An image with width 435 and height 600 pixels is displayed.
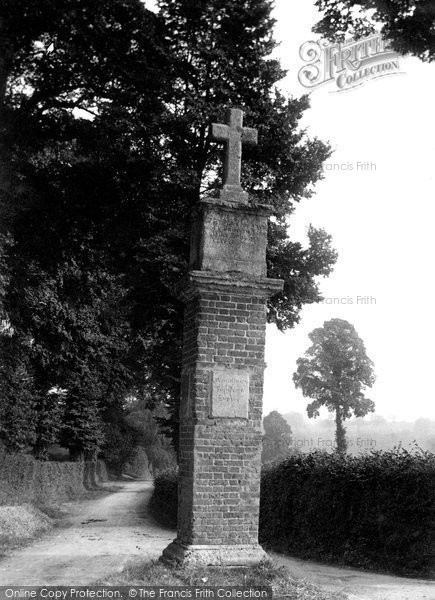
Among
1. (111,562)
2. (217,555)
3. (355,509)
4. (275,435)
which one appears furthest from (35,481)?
(275,435)

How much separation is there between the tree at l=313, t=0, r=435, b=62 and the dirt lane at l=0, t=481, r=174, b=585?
341 inches

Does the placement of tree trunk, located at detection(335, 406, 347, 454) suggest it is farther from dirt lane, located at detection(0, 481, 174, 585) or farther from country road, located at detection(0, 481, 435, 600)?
country road, located at detection(0, 481, 435, 600)

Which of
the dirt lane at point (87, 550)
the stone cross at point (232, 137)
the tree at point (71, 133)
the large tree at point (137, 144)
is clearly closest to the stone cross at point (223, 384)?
the stone cross at point (232, 137)

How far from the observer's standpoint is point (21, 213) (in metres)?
16.7

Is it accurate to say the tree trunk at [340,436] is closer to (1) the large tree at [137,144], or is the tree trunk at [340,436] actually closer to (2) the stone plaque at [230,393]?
(1) the large tree at [137,144]

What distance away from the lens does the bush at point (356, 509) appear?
12445 millimetres

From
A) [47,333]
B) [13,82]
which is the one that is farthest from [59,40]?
[47,333]

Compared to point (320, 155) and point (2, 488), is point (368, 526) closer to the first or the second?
point (320, 155)

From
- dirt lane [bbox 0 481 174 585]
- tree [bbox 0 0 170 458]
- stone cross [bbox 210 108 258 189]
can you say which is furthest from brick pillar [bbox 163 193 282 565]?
tree [bbox 0 0 170 458]

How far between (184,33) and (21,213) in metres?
6.38

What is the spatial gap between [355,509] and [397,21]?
9.44 metres

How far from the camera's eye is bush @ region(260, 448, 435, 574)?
12445 mm

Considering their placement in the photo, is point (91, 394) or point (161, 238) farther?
point (91, 394)

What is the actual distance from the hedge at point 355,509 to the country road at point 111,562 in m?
0.63
